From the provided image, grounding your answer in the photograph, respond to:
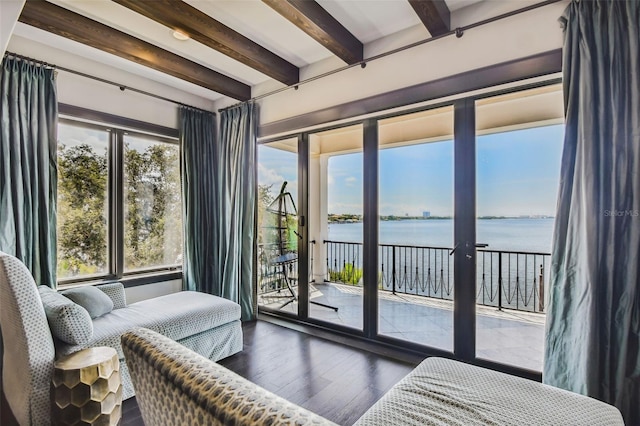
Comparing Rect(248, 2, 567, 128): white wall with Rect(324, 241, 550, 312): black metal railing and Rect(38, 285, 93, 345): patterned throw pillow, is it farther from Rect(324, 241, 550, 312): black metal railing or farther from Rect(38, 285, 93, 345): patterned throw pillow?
Rect(38, 285, 93, 345): patterned throw pillow

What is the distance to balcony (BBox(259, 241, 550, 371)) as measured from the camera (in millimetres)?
2592

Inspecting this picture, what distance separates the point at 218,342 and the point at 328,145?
2257mm

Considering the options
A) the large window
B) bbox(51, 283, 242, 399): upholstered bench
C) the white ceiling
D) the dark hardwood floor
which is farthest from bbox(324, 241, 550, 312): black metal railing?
the large window

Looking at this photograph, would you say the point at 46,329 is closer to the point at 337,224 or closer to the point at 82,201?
the point at 82,201

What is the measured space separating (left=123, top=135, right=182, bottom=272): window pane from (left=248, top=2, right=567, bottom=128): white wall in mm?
1782

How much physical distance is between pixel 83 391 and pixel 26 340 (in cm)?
39

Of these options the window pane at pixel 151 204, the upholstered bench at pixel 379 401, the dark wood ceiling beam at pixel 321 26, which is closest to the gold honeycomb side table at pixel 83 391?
the upholstered bench at pixel 379 401

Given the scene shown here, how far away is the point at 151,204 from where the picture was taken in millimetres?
3564

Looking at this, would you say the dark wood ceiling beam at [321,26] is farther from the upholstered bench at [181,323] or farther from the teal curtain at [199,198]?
the upholstered bench at [181,323]

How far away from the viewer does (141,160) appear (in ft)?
11.5

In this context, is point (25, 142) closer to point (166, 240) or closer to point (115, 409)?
point (166, 240)

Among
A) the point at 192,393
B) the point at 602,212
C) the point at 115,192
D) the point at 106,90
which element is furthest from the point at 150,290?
the point at 602,212

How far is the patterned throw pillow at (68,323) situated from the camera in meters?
1.78

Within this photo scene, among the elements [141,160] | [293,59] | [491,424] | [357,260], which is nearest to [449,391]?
[491,424]
